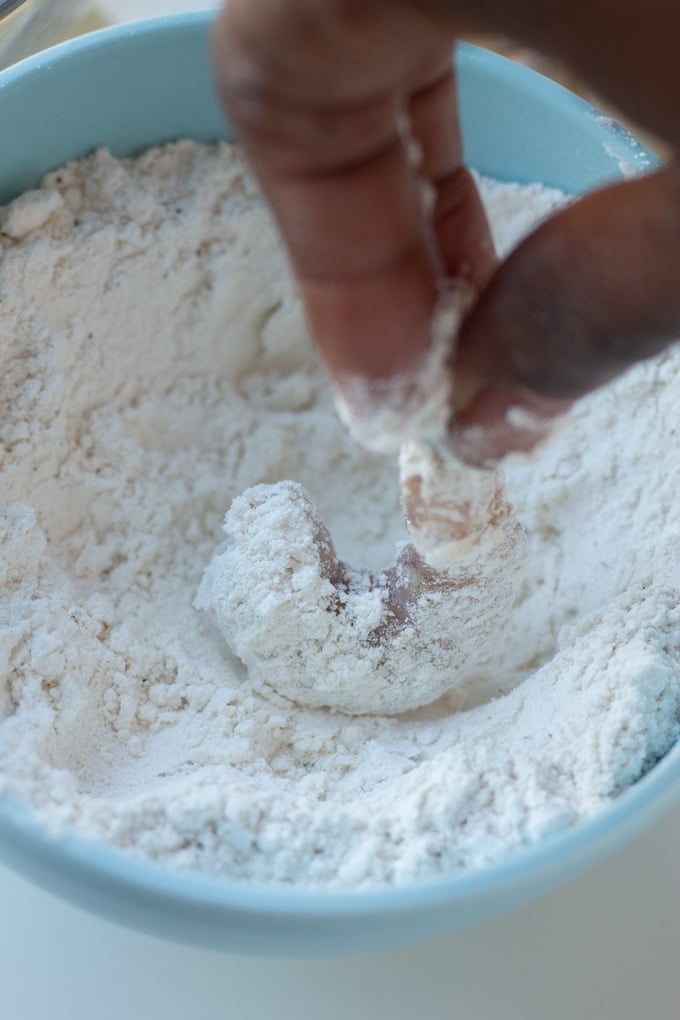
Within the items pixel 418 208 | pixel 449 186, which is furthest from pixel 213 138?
pixel 418 208

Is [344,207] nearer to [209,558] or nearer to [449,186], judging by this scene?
[449,186]

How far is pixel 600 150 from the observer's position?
2.47 feet

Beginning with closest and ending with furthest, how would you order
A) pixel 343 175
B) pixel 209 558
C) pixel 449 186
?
pixel 343 175, pixel 449 186, pixel 209 558

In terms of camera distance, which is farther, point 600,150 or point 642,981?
point 600,150

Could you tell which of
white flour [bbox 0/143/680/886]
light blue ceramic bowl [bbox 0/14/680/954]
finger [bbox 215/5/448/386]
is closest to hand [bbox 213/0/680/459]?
finger [bbox 215/5/448/386]

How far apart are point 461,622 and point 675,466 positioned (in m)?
0.19

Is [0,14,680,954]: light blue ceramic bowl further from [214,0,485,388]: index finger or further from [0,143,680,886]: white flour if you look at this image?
[214,0,485,388]: index finger

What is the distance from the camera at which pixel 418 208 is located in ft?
1.33

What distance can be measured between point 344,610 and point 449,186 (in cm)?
28

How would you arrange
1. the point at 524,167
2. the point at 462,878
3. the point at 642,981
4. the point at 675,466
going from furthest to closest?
1. the point at 524,167
2. the point at 675,466
3. the point at 642,981
4. the point at 462,878

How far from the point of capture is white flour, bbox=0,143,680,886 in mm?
550

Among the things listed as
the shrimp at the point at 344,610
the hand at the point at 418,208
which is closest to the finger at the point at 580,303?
the hand at the point at 418,208

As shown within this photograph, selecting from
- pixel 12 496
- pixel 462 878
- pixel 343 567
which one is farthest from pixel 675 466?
pixel 12 496

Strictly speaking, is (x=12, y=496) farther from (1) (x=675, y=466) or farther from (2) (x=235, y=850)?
(1) (x=675, y=466)
